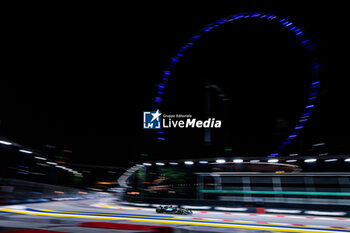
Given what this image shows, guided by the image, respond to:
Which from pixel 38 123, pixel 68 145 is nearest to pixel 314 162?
pixel 38 123

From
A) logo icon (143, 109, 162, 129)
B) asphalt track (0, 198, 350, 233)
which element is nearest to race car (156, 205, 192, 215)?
asphalt track (0, 198, 350, 233)

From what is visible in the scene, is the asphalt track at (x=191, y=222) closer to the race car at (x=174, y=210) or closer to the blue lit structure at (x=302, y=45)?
the race car at (x=174, y=210)

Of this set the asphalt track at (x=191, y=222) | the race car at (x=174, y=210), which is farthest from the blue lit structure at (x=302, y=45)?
the race car at (x=174, y=210)

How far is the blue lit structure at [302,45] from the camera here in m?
20.7

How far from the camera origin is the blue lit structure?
20.7 m

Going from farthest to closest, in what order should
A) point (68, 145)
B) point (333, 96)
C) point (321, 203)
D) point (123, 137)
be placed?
1. point (68, 145)
2. point (123, 137)
3. point (333, 96)
4. point (321, 203)

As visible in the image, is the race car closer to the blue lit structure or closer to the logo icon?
the blue lit structure

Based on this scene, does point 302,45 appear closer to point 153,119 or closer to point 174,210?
point 153,119

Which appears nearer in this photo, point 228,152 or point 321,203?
point 321,203

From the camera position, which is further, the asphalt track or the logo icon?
the logo icon

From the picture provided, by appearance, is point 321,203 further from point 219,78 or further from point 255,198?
point 219,78

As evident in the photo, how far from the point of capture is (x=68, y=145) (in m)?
48.2

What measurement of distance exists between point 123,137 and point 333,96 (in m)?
32.3

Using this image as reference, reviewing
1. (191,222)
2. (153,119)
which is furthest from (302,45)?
(191,222)
